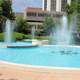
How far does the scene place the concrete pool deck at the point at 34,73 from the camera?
28.6 ft

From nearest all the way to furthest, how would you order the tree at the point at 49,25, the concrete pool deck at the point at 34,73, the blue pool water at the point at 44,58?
the concrete pool deck at the point at 34,73
the blue pool water at the point at 44,58
the tree at the point at 49,25

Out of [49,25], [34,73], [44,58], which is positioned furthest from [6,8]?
[34,73]

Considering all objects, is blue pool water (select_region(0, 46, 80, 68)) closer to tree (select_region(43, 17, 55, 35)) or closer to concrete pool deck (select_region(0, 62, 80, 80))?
concrete pool deck (select_region(0, 62, 80, 80))

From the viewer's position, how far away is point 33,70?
998 cm

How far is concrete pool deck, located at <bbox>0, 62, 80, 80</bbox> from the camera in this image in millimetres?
8727

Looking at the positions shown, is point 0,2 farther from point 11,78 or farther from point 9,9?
point 11,78

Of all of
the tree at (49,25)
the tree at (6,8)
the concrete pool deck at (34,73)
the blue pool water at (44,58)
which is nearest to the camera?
the concrete pool deck at (34,73)

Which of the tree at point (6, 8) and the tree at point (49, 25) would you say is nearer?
the tree at point (6, 8)

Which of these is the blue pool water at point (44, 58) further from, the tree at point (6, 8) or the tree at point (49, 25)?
the tree at point (49, 25)

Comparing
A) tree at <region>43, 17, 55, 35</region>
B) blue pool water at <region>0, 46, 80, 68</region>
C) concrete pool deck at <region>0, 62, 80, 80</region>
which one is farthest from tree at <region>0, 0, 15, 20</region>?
concrete pool deck at <region>0, 62, 80, 80</region>

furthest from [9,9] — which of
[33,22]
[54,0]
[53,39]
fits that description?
[54,0]

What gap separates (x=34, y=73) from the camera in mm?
9406

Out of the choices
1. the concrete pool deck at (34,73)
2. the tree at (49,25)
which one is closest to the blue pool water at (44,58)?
the concrete pool deck at (34,73)

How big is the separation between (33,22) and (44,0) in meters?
25.5
